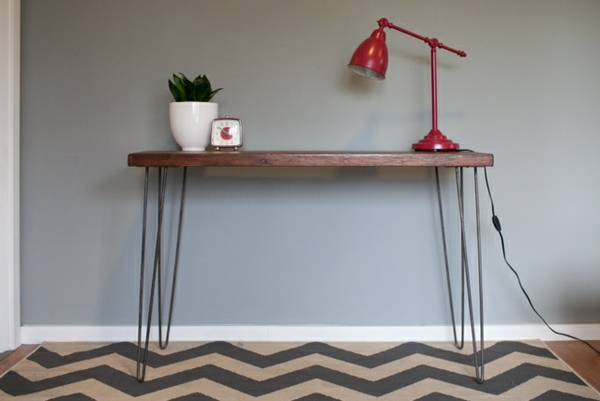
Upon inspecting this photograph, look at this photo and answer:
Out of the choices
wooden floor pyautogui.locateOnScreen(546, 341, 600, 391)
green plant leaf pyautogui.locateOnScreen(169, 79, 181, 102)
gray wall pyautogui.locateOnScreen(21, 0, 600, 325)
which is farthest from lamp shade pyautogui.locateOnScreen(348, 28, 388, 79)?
wooden floor pyautogui.locateOnScreen(546, 341, 600, 391)

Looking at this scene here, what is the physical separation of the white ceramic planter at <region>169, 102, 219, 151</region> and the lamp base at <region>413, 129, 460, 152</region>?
2.44 ft

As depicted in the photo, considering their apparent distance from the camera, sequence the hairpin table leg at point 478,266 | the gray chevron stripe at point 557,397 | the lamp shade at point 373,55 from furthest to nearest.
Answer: the lamp shade at point 373,55 → the hairpin table leg at point 478,266 → the gray chevron stripe at point 557,397

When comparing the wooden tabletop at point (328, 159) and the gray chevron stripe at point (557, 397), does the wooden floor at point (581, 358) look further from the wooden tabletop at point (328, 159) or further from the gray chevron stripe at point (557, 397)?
the wooden tabletop at point (328, 159)

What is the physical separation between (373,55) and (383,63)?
0.05 metres

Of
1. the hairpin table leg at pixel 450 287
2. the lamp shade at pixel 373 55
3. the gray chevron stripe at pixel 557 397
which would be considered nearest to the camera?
the gray chevron stripe at pixel 557 397

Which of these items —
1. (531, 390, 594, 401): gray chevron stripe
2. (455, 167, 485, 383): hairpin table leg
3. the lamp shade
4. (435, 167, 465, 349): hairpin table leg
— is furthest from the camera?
(435, 167, 465, 349): hairpin table leg

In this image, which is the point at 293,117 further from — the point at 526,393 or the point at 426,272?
the point at 526,393

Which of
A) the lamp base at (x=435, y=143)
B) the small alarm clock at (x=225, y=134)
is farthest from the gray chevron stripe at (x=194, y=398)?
the lamp base at (x=435, y=143)

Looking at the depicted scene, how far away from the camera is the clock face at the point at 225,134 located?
2.49 meters

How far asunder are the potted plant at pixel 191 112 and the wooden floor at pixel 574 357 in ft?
3.19

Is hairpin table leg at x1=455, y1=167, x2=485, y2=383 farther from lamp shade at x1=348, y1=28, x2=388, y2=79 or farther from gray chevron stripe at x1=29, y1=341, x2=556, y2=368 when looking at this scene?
lamp shade at x1=348, y1=28, x2=388, y2=79

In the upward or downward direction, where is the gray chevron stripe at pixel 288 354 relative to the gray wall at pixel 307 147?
downward

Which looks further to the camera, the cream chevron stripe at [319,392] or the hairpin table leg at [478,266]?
the hairpin table leg at [478,266]

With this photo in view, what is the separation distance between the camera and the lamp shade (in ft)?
7.97
